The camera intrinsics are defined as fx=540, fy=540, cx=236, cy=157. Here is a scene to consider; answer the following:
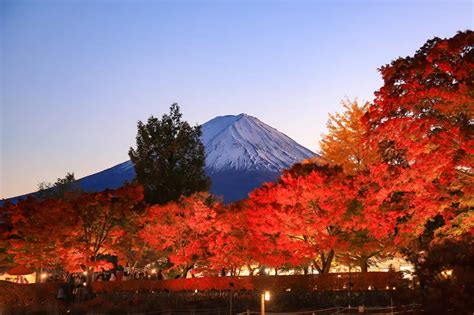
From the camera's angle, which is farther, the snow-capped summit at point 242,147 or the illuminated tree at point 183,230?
the snow-capped summit at point 242,147

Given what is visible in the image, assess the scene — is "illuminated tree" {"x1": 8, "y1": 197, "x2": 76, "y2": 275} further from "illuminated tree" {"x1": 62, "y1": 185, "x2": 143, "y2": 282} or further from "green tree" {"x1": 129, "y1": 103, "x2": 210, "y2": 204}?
"green tree" {"x1": 129, "y1": 103, "x2": 210, "y2": 204}

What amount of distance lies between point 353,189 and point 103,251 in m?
18.1

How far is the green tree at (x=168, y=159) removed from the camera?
158 ft

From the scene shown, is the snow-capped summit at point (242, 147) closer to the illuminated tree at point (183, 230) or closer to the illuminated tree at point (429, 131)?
the illuminated tree at point (183, 230)

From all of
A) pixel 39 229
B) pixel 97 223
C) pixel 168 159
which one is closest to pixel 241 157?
pixel 168 159

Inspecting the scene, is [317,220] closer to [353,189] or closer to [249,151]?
[353,189]

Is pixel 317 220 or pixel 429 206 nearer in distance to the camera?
pixel 429 206

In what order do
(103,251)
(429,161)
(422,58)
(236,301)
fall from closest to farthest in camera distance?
(429,161), (422,58), (236,301), (103,251)

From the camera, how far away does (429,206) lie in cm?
1647

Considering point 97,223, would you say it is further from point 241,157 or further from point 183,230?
point 241,157

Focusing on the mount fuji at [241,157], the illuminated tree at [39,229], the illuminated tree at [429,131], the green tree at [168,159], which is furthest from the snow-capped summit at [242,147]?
the illuminated tree at [429,131]

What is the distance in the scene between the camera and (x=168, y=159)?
166 ft

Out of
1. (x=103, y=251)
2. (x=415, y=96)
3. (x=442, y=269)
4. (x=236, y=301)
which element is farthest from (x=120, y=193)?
(x=442, y=269)

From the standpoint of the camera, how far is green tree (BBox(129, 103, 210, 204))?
158ft
